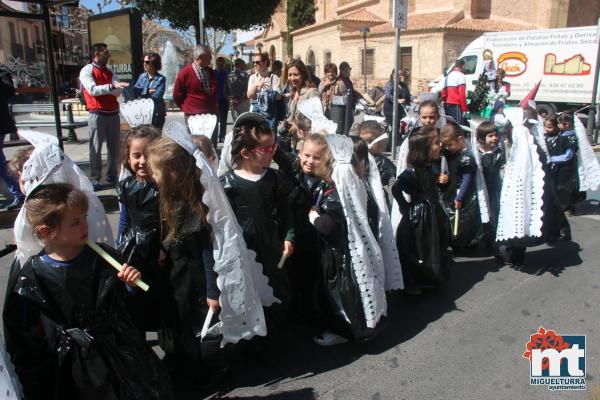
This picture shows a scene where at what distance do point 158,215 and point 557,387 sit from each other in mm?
2397

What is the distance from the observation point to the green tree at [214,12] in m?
15.1

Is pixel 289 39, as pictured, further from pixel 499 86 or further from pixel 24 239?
pixel 24 239

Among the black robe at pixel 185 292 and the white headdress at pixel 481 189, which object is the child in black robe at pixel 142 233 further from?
the white headdress at pixel 481 189

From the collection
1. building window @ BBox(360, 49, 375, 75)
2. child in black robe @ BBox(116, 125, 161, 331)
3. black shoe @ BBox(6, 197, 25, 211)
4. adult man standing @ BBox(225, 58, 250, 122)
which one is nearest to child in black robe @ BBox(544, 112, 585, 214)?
child in black robe @ BBox(116, 125, 161, 331)

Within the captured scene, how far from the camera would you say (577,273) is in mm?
4367

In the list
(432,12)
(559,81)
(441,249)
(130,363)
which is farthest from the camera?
(432,12)

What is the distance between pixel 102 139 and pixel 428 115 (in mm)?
4291

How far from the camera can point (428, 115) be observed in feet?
14.7

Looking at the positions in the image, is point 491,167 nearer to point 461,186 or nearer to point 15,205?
point 461,186

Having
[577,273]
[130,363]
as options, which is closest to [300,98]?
[577,273]

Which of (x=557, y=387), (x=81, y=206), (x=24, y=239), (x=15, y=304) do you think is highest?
(x=81, y=206)

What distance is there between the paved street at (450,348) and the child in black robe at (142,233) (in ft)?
1.71

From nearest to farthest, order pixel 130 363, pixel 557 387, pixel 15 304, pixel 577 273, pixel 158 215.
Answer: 1. pixel 15 304
2. pixel 130 363
3. pixel 158 215
4. pixel 557 387
5. pixel 577 273

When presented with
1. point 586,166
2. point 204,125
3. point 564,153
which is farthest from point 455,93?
point 204,125
